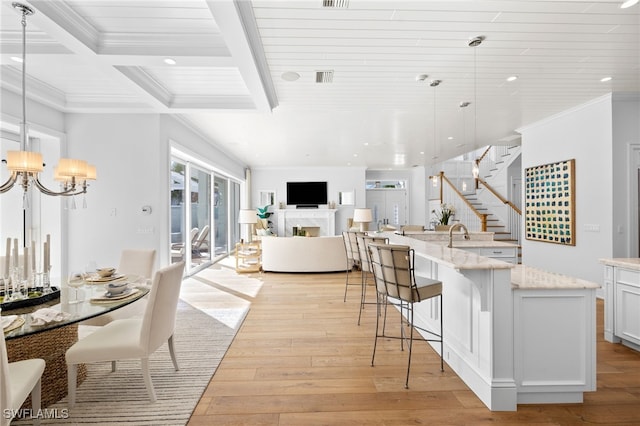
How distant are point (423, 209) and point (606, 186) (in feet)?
23.0

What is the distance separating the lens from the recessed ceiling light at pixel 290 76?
3.39 m

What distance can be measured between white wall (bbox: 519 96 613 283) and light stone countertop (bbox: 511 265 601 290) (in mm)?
2759

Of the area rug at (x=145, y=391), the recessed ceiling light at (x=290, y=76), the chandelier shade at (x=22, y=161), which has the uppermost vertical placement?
the recessed ceiling light at (x=290, y=76)

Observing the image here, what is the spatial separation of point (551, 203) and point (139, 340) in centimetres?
589

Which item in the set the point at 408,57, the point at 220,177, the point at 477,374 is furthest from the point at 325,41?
the point at 220,177

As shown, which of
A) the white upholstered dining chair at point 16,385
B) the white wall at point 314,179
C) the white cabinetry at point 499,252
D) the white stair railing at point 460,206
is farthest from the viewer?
the white wall at point 314,179

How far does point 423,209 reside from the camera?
11156mm

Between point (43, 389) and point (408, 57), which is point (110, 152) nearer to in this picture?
point (43, 389)

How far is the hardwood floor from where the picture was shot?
2.02m

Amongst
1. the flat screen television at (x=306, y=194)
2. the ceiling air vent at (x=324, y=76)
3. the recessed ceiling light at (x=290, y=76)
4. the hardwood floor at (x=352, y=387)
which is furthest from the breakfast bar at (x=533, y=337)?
the flat screen television at (x=306, y=194)

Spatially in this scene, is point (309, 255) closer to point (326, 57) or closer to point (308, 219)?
point (326, 57)

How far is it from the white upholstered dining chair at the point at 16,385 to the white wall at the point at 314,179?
30.3ft

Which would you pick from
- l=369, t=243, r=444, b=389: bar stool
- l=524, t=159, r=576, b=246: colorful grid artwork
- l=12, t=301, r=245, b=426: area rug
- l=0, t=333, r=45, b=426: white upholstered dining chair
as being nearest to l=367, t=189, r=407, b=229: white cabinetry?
l=524, t=159, r=576, b=246: colorful grid artwork

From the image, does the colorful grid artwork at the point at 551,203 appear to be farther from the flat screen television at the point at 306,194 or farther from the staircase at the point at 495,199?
the flat screen television at the point at 306,194
